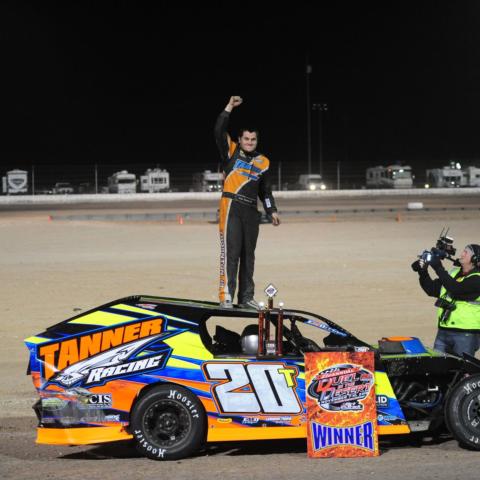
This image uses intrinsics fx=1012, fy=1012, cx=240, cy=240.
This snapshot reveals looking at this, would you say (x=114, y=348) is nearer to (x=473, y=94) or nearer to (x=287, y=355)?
(x=287, y=355)

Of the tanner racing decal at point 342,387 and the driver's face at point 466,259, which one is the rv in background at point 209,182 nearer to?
the driver's face at point 466,259

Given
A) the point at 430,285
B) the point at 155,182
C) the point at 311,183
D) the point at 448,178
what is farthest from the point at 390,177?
the point at 430,285

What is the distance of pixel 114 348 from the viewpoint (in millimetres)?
6688

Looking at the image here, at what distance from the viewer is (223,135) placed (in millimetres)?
8984

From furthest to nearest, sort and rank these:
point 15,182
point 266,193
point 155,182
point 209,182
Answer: point 209,182
point 155,182
point 15,182
point 266,193

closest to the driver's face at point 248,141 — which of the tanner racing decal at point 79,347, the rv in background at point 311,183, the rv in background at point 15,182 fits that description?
the tanner racing decal at point 79,347

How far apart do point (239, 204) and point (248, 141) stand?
593 millimetres

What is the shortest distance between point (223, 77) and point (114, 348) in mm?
89559

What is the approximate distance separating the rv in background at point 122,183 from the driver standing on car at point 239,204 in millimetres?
47060

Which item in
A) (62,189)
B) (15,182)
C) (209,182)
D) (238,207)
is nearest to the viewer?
(238,207)

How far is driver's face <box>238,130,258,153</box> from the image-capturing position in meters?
8.97

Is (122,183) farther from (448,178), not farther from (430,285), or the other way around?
(430,285)

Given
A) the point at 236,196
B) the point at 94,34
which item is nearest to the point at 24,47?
the point at 94,34

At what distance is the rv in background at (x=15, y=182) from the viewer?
5503 cm
